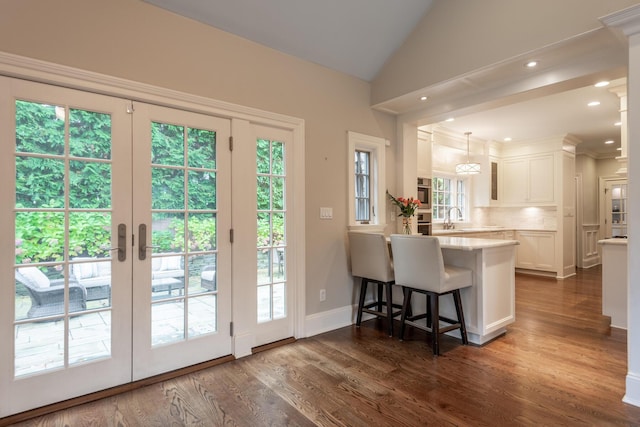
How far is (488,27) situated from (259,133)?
217 cm

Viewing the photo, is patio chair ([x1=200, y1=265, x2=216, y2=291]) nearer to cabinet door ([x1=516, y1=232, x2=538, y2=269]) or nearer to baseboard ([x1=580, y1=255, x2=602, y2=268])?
cabinet door ([x1=516, y1=232, x2=538, y2=269])

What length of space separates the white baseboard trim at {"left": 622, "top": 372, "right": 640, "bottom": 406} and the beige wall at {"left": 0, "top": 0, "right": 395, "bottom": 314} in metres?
2.29

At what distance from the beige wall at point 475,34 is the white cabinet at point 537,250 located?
16.0 feet

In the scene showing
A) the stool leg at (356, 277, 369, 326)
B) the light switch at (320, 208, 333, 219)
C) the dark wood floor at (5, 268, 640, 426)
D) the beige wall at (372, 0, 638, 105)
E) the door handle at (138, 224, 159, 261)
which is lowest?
the dark wood floor at (5, 268, 640, 426)

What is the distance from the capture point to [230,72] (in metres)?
2.80

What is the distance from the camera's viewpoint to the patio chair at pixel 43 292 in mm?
2028

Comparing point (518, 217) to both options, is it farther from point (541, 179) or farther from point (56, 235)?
point (56, 235)

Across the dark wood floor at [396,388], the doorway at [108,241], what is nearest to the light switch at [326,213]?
the doorway at [108,241]

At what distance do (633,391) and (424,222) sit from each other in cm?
309

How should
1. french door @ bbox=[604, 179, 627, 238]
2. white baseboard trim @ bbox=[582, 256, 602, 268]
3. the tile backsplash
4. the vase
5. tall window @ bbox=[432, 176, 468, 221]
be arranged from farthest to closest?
1. french door @ bbox=[604, 179, 627, 238]
2. white baseboard trim @ bbox=[582, 256, 602, 268]
3. the tile backsplash
4. tall window @ bbox=[432, 176, 468, 221]
5. the vase

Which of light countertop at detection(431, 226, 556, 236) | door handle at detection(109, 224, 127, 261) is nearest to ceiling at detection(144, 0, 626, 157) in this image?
door handle at detection(109, 224, 127, 261)

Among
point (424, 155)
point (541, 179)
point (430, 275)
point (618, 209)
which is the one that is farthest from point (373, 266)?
point (618, 209)

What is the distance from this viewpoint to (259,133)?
3.00m

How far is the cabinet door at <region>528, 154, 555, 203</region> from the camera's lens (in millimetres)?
6371
